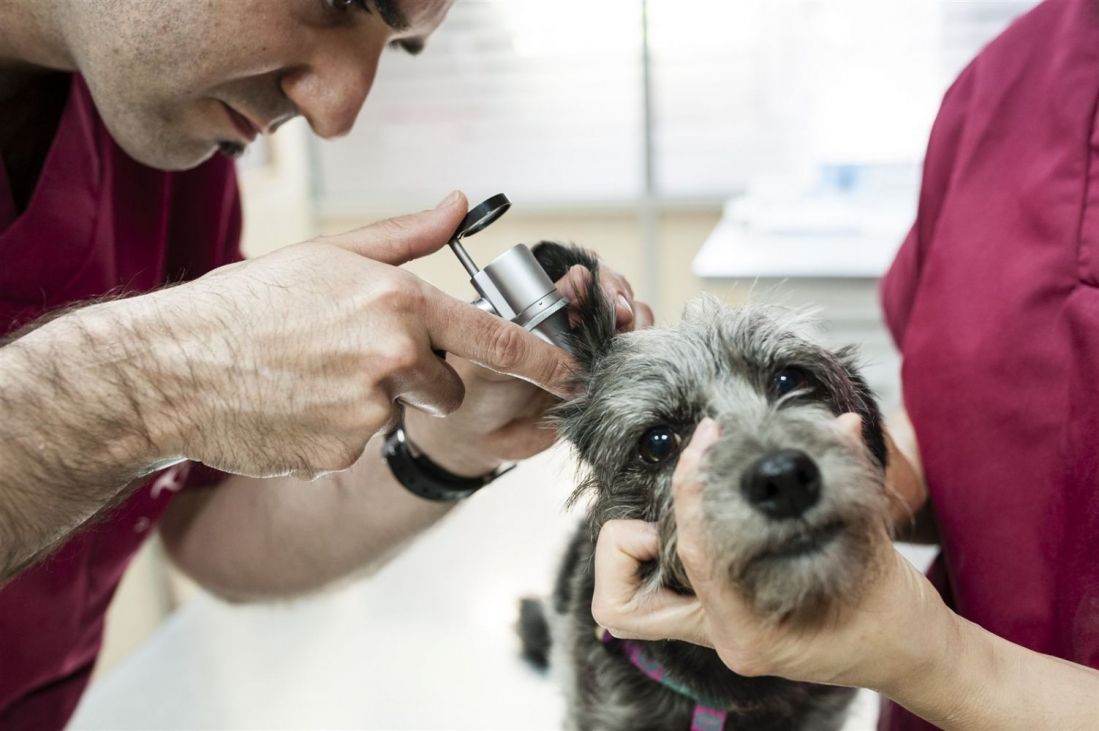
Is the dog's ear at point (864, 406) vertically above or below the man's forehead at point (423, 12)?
below

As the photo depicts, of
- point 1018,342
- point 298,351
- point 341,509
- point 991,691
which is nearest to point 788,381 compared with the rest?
point 1018,342

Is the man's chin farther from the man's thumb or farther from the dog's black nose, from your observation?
the dog's black nose

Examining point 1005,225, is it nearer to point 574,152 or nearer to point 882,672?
point 882,672

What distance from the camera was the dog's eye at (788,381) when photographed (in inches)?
36.6

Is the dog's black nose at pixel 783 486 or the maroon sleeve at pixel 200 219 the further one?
the maroon sleeve at pixel 200 219

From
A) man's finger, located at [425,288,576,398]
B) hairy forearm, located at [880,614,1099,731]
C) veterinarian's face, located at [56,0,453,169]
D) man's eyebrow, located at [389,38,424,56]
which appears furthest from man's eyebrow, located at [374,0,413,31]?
hairy forearm, located at [880,614,1099,731]

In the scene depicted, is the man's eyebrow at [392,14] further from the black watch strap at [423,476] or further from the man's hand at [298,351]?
the black watch strap at [423,476]

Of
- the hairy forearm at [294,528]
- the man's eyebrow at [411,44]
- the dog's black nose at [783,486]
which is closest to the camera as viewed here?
the dog's black nose at [783,486]

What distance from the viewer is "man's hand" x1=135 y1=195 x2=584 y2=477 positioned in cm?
79

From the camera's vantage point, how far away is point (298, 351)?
0.80 m

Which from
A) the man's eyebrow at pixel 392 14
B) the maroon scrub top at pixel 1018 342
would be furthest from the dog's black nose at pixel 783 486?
the man's eyebrow at pixel 392 14

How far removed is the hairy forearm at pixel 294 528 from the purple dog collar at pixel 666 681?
0.35 metres

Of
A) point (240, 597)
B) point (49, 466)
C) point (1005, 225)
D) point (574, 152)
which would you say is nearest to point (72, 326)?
point (49, 466)

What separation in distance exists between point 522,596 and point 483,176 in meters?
2.34
